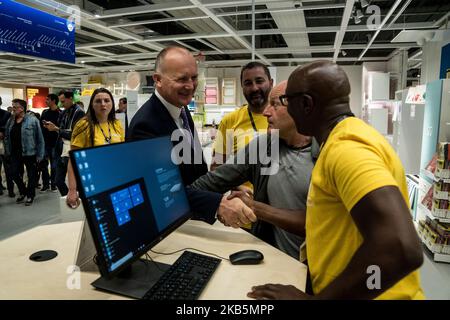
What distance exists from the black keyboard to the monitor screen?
121 millimetres

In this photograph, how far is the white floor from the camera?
9.93 ft

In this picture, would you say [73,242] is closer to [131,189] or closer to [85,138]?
[131,189]

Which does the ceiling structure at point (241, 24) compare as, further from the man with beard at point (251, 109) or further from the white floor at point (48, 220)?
the white floor at point (48, 220)

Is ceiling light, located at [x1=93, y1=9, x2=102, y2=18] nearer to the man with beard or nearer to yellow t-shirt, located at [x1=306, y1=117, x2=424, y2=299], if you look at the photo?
the man with beard

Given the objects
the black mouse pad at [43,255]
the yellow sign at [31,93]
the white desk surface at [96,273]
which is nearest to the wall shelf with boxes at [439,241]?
the white desk surface at [96,273]

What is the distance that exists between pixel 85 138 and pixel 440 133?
3897 millimetres

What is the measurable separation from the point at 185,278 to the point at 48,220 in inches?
173

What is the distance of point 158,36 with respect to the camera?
746cm

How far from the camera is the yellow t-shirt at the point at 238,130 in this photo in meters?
2.70

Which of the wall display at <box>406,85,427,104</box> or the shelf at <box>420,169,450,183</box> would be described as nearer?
the shelf at <box>420,169,450,183</box>

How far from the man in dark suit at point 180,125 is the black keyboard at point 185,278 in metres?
0.30

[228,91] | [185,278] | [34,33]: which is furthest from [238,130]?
[228,91]

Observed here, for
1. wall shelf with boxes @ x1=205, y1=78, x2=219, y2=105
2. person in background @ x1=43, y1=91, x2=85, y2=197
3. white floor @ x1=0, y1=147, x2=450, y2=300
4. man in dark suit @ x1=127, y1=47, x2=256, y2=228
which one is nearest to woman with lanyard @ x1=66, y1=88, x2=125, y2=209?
white floor @ x1=0, y1=147, x2=450, y2=300
